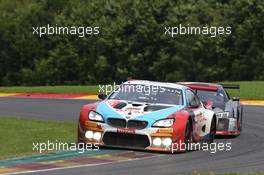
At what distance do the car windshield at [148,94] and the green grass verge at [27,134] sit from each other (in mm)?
1500

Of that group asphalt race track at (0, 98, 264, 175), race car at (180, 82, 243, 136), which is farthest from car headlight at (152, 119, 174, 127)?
race car at (180, 82, 243, 136)

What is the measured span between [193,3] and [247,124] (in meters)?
45.4

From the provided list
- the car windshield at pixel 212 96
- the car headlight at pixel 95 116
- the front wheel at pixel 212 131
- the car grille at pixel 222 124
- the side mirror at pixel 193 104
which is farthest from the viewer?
the car windshield at pixel 212 96

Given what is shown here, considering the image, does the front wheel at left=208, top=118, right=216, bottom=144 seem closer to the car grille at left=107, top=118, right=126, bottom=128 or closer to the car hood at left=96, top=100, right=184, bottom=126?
the car hood at left=96, top=100, right=184, bottom=126

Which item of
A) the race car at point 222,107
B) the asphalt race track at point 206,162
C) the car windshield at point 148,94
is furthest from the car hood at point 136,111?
the race car at point 222,107

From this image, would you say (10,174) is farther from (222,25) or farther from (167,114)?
(222,25)

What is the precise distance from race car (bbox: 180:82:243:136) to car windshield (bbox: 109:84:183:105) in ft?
5.78

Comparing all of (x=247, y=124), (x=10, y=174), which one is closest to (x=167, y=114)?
(x=10, y=174)

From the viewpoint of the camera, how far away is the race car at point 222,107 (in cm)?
1528

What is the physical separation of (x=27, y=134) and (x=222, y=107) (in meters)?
4.44

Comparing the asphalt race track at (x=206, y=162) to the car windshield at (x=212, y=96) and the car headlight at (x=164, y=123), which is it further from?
the car windshield at (x=212, y=96)

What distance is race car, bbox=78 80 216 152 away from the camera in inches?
459

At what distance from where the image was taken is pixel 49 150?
11.9 metres

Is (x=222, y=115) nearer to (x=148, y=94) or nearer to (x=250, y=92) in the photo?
(x=148, y=94)
